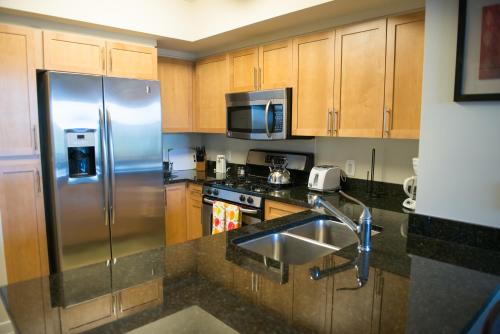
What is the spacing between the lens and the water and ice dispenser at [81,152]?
265cm

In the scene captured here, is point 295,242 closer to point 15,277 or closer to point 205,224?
point 205,224

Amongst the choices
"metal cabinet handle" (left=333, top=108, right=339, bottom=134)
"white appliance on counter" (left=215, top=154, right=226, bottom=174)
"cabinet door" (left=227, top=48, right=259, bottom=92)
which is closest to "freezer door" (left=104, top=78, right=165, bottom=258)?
"cabinet door" (left=227, top=48, right=259, bottom=92)

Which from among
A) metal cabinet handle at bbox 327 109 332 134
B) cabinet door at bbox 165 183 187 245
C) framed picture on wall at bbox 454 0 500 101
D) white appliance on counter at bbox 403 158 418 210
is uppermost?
framed picture on wall at bbox 454 0 500 101

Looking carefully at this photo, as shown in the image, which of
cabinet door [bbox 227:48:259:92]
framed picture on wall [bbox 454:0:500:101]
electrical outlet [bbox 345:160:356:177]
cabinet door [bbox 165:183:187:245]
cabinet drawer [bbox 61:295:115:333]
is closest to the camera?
cabinet drawer [bbox 61:295:115:333]

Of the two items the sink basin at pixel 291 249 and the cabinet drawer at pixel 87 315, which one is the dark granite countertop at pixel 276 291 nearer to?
the cabinet drawer at pixel 87 315

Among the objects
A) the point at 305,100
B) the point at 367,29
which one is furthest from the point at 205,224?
the point at 367,29

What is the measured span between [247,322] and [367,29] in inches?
85.6

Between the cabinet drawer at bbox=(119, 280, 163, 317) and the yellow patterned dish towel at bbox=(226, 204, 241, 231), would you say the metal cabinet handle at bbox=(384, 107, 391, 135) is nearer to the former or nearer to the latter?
the yellow patterned dish towel at bbox=(226, 204, 241, 231)

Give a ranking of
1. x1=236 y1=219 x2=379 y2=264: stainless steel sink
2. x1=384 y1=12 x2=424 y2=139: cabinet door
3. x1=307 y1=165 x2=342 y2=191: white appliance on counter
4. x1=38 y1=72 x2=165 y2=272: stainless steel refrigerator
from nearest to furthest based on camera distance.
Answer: x1=236 y1=219 x2=379 y2=264: stainless steel sink
x1=384 y1=12 x2=424 y2=139: cabinet door
x1=38 y1=72 x2=165 y2=272: stainless steel refrigerator
x1=307 y1=165 x2=342 y2=191: white appliance on counter

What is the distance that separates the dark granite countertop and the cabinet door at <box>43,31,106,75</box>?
2.04m

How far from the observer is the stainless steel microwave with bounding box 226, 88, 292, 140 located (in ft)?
9.64

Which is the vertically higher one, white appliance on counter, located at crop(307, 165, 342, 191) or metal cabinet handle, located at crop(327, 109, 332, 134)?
metal cabinet handle, located at crop(327, 109, 332, 134)

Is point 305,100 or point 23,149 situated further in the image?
point 305,100

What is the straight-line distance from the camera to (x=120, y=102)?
9.43ft
